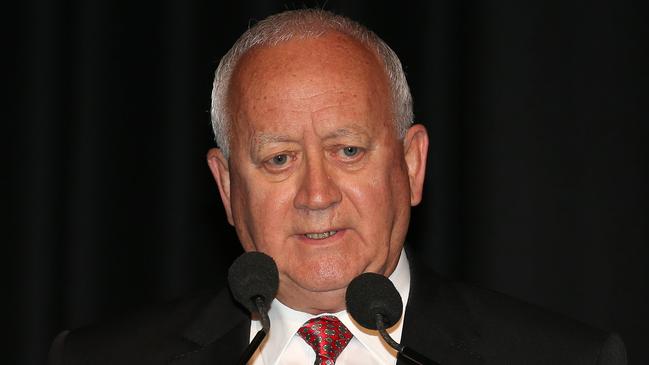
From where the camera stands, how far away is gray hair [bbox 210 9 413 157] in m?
2.90

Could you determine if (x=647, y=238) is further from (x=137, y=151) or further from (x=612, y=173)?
(x=137, y=151)

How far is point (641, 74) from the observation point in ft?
12.6

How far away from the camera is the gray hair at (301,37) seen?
114 inches

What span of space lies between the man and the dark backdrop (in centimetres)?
95

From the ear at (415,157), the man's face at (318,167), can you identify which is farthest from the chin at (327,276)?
the ear at (415,157)

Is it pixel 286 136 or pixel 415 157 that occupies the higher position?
pixel 286 136

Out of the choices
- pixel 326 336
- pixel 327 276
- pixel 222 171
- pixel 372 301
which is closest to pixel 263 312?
pixel 372 301

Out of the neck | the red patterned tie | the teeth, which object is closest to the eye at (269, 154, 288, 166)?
the teeth

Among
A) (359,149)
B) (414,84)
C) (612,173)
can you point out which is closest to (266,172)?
(359,149)

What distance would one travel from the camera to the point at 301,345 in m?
2.87

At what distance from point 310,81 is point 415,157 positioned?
1.48ft

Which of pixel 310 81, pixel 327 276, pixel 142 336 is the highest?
pixel 310 81

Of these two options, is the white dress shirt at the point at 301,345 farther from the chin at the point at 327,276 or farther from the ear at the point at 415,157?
the ear at the point at 415,157

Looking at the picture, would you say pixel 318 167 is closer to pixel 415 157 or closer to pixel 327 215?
pixel 327 215
